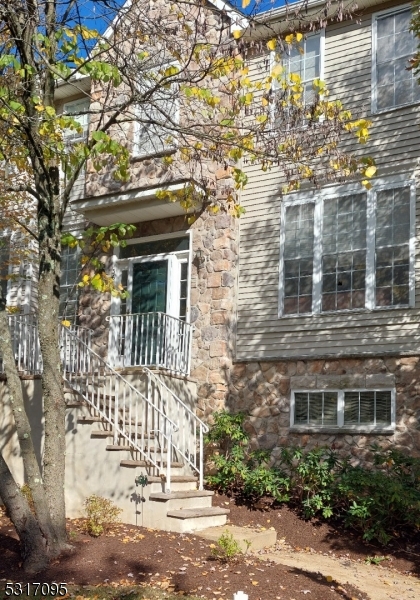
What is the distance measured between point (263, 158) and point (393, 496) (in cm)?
441

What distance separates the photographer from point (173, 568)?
7285 mm

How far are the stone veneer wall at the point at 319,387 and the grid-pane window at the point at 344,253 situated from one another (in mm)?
1010

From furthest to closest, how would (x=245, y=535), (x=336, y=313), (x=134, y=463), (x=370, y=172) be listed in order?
(x=336, y=313) < (x=134, y=463) < (x=245, y=535) < (x=370, y=172)

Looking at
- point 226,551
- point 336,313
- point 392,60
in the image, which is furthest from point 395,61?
point 226,551

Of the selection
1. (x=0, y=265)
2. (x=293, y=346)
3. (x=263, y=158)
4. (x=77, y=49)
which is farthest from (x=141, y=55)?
(x=0, y=265)

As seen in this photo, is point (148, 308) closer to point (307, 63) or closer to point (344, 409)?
point (344, 409)

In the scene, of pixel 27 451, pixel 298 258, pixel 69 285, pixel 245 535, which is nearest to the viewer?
pixel 27 451

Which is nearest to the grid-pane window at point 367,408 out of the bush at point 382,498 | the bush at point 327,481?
the bush at point 327,481

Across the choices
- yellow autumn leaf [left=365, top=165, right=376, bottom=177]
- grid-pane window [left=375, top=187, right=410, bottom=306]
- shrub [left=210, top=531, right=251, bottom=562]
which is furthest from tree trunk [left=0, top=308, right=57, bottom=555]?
grid-pane window [left=375, top=187, right=410, bottom=306]

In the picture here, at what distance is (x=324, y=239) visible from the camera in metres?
12.1

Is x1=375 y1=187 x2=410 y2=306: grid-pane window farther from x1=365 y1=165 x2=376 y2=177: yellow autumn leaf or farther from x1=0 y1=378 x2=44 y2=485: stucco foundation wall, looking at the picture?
x1=0 y1=378 x2=44 y2=485: stucco foundation wall

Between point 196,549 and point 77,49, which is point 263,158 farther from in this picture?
point 196,549

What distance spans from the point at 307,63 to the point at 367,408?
599 centimetres

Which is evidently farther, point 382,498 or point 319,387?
point 319,387
